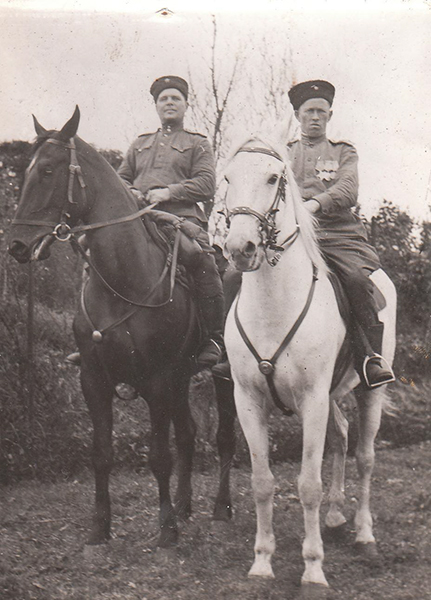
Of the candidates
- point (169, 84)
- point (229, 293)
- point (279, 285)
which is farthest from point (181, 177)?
point (279, 285)

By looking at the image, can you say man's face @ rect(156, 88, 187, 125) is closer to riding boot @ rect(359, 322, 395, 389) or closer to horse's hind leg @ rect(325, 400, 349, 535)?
riding boot @ rect(359, 322, 395, 389)

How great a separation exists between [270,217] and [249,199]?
204mm

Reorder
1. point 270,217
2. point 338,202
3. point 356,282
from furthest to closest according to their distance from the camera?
point 338,202
point 356,282
point 270,217

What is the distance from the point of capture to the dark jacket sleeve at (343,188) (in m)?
4.91

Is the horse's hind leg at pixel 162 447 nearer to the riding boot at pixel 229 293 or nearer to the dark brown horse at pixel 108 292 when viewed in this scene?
the dark brown horse at pixel 108 292

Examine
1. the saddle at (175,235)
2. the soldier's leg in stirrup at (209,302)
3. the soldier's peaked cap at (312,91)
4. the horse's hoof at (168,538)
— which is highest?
the soldier's peaked cap at (312,91)

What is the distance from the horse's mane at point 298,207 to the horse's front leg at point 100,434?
1.73m

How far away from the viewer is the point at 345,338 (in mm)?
4871

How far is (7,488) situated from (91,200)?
3.00 m

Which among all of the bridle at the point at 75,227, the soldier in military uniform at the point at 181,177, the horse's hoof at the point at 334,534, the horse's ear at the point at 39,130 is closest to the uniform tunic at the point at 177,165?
the soldier in military uniform at the point at 181,177

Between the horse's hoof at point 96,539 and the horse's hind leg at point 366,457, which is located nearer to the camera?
the horse's hoof at point 96,539

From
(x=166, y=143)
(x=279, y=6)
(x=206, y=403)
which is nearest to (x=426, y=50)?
(x=279, y=6)

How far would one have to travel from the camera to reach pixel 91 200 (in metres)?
4.88

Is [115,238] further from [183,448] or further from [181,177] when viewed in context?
[183,448]
